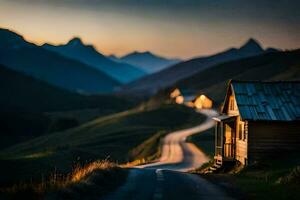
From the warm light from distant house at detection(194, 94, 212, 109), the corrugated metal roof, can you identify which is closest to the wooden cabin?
the corrugated metal roof

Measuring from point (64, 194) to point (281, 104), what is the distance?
24.4 m

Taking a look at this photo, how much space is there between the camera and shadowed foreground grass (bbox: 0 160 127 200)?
15.8 meters

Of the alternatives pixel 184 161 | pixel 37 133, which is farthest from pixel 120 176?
pixel 37 133

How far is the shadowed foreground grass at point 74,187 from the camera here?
51.8 ft

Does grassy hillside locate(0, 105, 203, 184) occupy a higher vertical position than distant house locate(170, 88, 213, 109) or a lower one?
lower

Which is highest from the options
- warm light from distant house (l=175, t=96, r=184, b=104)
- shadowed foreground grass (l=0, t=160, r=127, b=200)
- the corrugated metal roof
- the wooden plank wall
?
warm light from distant house (l=175, t=96, r=184, b=104)

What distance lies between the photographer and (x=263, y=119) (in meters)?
36.7

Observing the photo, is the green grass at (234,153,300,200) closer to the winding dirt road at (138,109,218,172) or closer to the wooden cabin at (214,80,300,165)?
the wooden cabin at (214,80,300,165)

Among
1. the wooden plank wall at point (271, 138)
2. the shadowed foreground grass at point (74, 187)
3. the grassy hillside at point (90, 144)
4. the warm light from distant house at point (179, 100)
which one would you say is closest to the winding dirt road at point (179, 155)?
the grassy hillside at point (90, 144)

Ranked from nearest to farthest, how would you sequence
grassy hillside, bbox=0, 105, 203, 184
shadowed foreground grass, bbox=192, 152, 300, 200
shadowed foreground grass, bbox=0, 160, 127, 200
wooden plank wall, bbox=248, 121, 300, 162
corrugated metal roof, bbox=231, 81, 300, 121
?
1. shadowed foreground grass, bbox=0, 160, 127, 200
2. shadowed foreground grass, bbox=192, 152, 300, 200
3. corrugated metal roof, bbox=231, 81, 300, 121
4. wooden plank wall, bbox=248, 121, 300, 162
5. grassy hillside, bbox=0, 105, 203, 184

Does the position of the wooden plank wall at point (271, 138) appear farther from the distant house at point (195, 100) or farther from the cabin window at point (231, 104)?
the distant house at point (195, 100)

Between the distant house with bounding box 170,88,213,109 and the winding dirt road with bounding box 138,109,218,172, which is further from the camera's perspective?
the distant house with bounding box 170,88,213,109

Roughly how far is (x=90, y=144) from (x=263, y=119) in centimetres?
6759

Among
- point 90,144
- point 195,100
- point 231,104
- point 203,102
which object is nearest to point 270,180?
point 231,104
